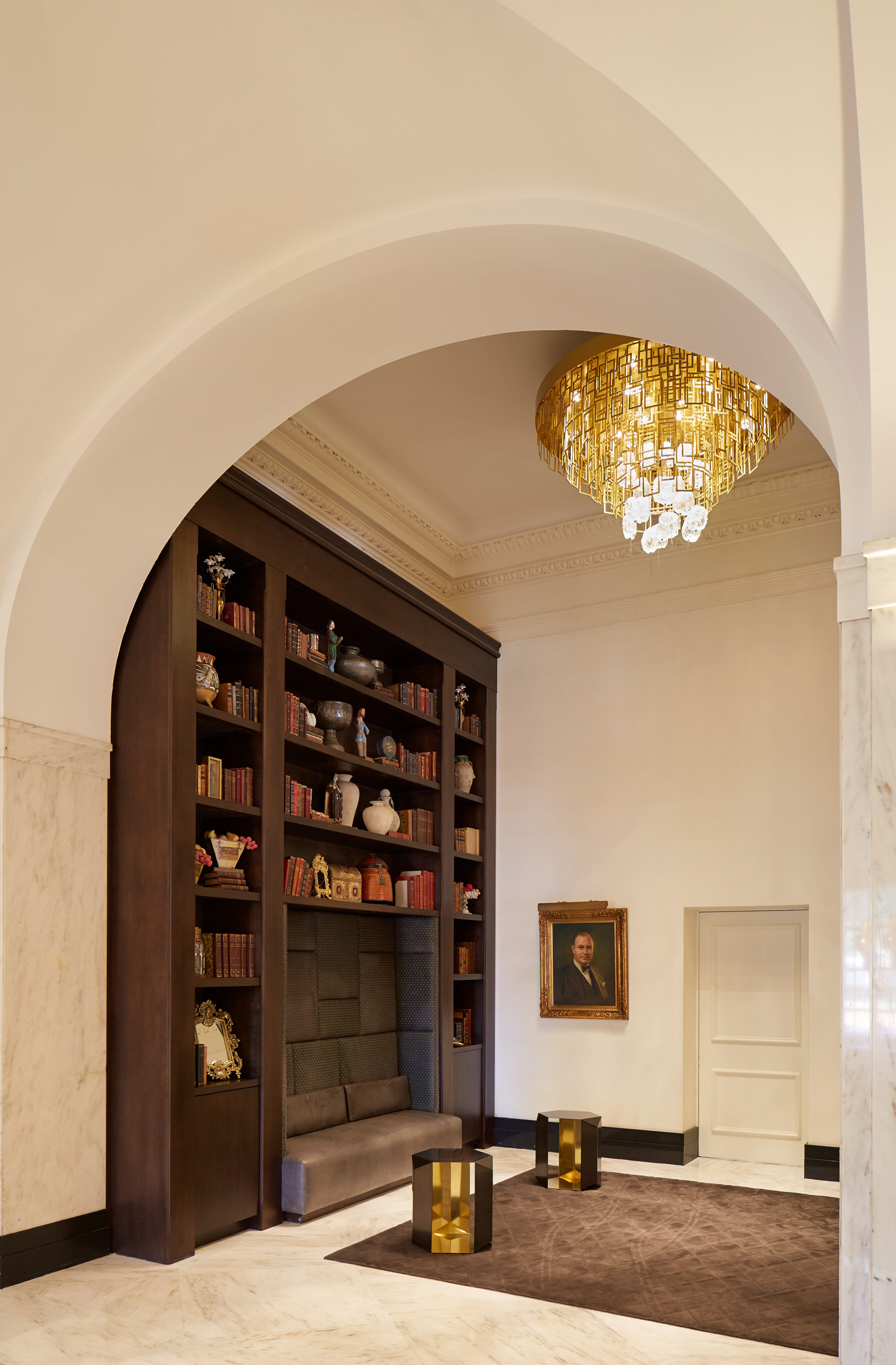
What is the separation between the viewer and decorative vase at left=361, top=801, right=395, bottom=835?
7328 millimetres

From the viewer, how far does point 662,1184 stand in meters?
6.86

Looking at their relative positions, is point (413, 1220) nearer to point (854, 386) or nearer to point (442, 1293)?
point (442, 1293)

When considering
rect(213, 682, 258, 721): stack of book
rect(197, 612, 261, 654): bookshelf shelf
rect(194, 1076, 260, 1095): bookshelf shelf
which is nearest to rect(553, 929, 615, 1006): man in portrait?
rect(194, 1076, 260, 1095): bookshelf shelf

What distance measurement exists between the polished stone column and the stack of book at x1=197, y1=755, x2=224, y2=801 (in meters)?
3.49

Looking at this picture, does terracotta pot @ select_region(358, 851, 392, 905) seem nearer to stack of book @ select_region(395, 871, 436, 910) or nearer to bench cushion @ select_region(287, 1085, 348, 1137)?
stack of book @ select_region(395, 871, 436, 910)

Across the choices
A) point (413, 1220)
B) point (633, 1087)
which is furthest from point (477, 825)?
point (413, 1220)

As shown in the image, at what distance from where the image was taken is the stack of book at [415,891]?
301 inches

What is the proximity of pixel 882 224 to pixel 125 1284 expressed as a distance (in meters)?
5.00

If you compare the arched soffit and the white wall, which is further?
the white wall

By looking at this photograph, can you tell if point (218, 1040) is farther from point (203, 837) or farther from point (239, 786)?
point (239, 786)

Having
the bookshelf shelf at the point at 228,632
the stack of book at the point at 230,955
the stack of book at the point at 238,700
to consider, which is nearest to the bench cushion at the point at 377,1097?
the stack of book at the point at 230,955

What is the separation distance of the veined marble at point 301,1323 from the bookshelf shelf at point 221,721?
8.61ft

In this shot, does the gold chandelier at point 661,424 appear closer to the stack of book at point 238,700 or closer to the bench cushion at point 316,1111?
the stack of book at point 238,700

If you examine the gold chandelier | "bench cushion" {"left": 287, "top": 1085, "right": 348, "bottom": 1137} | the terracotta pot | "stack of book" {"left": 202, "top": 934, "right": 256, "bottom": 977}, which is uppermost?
the gold chandelier
